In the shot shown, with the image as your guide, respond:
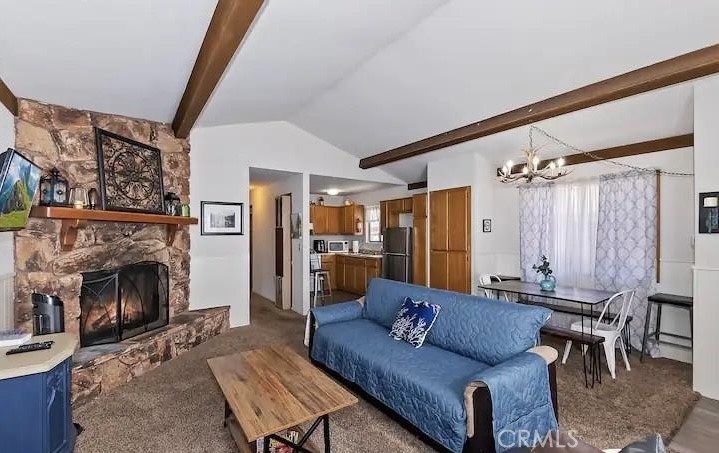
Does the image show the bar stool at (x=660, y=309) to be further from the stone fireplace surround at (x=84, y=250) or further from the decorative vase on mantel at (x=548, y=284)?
the stone fireplace surround at (x=84, y=250)

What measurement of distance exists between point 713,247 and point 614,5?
2.12 m

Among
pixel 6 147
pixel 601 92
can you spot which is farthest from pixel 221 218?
pixel 601 92

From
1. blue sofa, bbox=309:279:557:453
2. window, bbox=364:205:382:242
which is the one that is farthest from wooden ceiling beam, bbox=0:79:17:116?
window, bbox=364:205:382:242

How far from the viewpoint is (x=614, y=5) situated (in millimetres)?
2387

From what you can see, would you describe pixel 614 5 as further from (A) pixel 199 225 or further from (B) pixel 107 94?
(A) pixel 199 225

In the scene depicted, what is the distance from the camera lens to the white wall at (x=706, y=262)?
282 centimetres

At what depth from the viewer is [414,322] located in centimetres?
Result: 286

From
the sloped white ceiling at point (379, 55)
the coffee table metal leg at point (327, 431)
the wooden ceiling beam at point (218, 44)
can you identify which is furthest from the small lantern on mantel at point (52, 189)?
A: the coffee table metal leg at point (327, 431)

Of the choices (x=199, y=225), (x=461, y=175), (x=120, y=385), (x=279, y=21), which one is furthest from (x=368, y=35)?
(x=120, y=385)

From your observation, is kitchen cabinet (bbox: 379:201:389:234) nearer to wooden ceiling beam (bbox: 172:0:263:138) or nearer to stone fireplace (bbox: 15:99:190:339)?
stone fireplace (bbox: 15:99:190:339)

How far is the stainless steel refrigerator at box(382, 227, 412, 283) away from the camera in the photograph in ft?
20.9

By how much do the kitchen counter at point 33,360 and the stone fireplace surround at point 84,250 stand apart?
3.05 ft

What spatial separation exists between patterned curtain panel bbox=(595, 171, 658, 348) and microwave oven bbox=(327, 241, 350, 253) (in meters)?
5.30

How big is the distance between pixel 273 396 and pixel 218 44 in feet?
7.38
